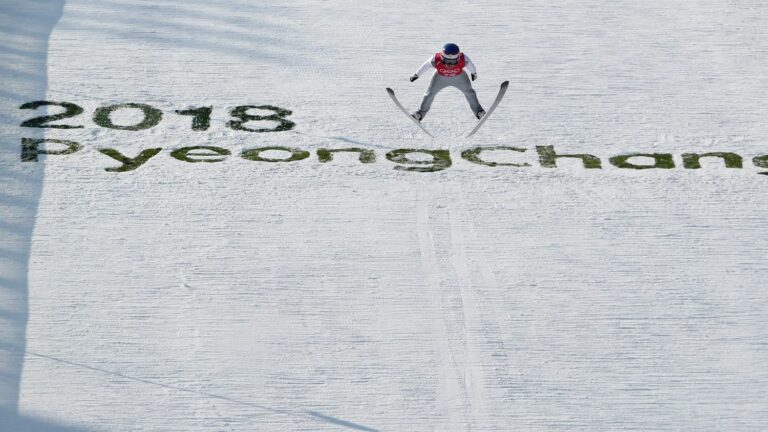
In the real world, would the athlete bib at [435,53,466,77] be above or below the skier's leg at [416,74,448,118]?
above

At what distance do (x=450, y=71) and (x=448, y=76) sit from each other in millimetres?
113

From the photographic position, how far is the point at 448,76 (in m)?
9.96

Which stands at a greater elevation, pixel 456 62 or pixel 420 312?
pixel 456 62

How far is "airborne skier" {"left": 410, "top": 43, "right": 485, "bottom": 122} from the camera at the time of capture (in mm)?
9617

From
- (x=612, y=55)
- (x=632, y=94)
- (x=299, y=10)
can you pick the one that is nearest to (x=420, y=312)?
(x=632, y=94)

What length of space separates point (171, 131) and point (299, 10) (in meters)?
3.39

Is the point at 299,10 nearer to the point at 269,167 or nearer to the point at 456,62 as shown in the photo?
the point at 269,167

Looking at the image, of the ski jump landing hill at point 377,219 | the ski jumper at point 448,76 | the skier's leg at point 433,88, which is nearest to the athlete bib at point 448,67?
the ski jumper at point 448,76

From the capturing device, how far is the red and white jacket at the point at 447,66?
9726 millimetres

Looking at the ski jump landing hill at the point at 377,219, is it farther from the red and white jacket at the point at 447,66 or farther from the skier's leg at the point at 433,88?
the red and white jacket at the point at 447,66

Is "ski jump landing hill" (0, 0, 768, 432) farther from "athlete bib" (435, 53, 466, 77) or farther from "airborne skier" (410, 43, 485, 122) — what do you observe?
"athlete bib" (435, 53, 466, 77)

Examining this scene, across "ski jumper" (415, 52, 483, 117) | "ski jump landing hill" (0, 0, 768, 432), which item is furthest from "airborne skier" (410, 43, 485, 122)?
"ski jump landing hill" (0, 0, 768, 432)

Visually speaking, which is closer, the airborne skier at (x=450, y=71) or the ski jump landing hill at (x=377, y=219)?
the ski jump landing hill at (x=377, y=219)

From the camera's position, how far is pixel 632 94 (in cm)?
1222
